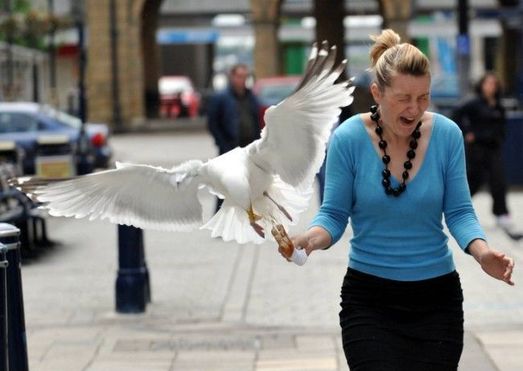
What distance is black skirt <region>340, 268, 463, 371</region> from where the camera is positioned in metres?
4.50

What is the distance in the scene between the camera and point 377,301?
4.59m

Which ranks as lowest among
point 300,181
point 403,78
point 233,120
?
point 233,120

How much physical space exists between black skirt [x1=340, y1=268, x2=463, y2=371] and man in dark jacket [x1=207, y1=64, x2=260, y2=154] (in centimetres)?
1013

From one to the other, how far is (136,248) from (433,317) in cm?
593

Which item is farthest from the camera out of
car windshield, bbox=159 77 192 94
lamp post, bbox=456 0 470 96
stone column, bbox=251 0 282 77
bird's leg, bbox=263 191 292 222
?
car windshield, bbox=159 77 192 94

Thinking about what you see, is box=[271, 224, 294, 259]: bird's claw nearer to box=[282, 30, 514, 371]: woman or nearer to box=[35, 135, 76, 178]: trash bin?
box=[282, 30, 514, 371]: woman

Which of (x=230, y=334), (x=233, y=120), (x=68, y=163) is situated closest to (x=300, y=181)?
(x=230, y=334)

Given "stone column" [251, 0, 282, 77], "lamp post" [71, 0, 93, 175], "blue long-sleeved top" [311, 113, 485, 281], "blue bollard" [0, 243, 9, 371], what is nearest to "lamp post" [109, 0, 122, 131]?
"stone column" [251, 0, 282, 77]

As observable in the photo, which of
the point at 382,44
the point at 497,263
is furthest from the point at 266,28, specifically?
the point at 497,263

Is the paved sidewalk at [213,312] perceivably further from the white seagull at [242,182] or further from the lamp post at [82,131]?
the lamp post at [82,131]

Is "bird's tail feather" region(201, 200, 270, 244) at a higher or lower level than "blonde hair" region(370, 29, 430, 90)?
lower

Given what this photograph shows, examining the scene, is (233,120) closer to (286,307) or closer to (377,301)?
(286,307)

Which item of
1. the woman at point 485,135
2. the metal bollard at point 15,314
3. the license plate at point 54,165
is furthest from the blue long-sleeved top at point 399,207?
the license plate at point 54,165

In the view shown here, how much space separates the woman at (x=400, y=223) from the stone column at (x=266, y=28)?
1641 inches
